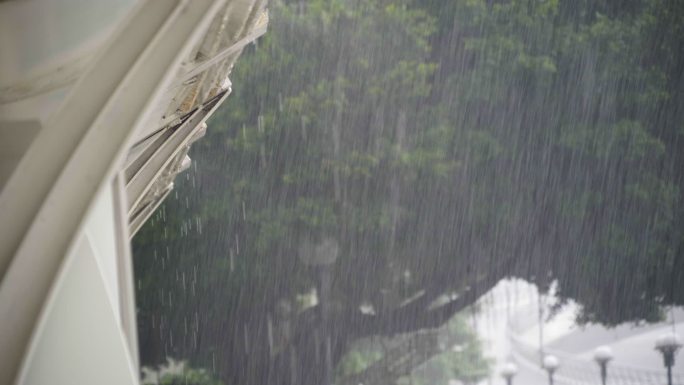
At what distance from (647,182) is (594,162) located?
1009mm

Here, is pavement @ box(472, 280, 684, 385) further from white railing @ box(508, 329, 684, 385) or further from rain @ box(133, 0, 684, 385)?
rain @ box(133, 0, 684, 385)

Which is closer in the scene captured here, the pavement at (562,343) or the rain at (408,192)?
the rain at (408,192)

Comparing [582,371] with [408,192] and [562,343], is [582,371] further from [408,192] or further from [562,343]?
[408,192]

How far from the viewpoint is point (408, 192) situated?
16984 millimetres

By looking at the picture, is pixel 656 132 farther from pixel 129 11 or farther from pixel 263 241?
pixel 129 11

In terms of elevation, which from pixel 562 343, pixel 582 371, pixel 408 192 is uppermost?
pixel 408 192

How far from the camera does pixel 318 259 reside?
17.0 m

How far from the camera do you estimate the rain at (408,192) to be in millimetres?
16500

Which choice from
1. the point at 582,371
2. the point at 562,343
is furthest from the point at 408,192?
the point at 562,343

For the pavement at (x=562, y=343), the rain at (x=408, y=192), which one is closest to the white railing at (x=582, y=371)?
the pavement at (x=562, y=343)

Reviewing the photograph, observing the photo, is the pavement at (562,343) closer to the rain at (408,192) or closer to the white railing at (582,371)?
the white railing at (582,371)

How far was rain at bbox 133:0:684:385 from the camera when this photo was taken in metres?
16.5

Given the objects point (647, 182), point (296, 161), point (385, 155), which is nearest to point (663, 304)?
point (647, 182)

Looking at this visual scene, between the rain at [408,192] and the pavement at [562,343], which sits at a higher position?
the rain at [408,192]
